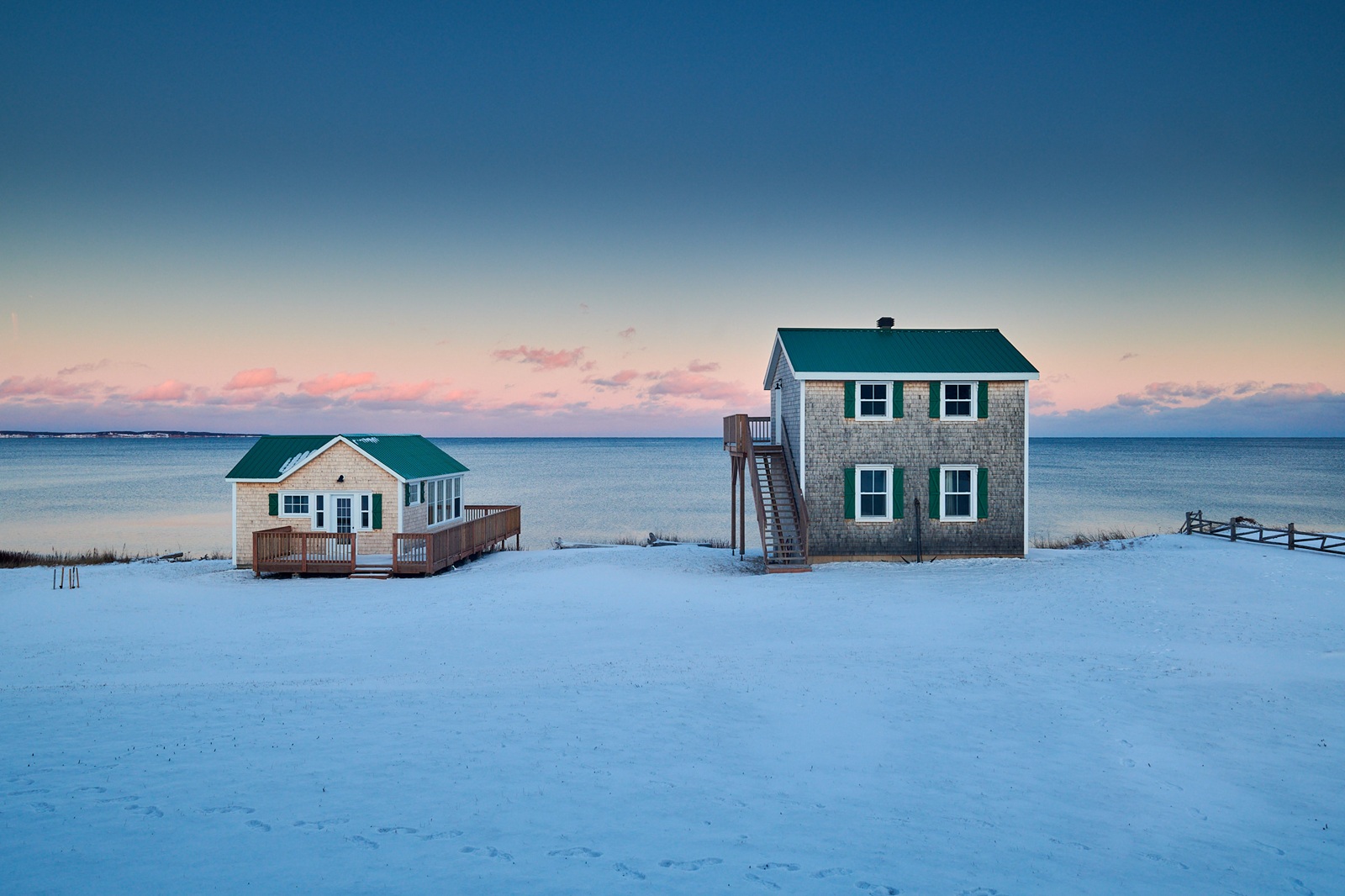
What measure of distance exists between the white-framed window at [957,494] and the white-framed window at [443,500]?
17.6 m

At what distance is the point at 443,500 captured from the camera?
27.8m

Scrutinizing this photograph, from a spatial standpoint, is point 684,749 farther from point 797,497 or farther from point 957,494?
point 957,494

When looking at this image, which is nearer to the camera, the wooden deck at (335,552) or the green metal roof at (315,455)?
the wooden deck at (335,552)

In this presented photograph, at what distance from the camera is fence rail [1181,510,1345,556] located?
23.5m

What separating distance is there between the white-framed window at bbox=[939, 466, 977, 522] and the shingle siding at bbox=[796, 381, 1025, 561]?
0.79 ft

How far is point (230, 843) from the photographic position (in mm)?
6184

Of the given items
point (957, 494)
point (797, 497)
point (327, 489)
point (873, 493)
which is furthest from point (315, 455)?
point (957, 494)

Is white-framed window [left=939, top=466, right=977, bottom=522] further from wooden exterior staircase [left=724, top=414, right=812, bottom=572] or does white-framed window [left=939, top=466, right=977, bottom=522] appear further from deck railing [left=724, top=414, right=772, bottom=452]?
deck railing [left=724, top=414, right=772, bottom=452]

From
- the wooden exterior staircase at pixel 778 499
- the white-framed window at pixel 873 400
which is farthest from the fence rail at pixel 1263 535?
the wooden exterior staircase at pixel 778 499

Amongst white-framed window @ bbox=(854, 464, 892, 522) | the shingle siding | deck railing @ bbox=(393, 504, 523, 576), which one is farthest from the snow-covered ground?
white-framed window @ bbox=(854, 464, 892, 522)

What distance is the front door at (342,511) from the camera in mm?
24234

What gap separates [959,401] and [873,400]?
278cm

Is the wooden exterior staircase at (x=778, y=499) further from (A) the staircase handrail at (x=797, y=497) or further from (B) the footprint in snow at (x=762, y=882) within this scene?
(B) the footprint in snow at (x=762, y=882)

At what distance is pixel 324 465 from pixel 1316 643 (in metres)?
25.9
